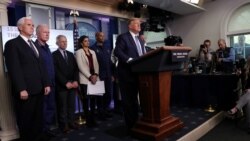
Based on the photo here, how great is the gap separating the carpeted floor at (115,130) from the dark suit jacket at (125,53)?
0.73 meters

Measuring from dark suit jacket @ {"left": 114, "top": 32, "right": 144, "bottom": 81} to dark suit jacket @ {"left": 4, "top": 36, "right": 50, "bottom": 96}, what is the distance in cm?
87

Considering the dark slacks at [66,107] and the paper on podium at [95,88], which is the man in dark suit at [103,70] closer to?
the paper on podium at [95,88]

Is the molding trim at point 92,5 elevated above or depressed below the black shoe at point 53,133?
above

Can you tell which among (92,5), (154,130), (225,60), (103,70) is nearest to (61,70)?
(103,70)

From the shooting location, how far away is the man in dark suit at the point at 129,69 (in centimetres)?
258

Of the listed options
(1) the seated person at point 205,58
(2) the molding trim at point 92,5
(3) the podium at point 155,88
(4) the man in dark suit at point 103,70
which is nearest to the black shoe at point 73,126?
(4) the man in dark suit at point 103,70

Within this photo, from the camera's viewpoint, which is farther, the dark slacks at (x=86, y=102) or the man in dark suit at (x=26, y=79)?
the dark slacks at (x=86, y=102)

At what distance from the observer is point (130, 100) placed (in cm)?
263

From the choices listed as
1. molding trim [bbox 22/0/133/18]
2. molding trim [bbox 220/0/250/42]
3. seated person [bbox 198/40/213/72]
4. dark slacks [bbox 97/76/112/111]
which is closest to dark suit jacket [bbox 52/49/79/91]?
dark slacks [bbox 97/76/112/111]

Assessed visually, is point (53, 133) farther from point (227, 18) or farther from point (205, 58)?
point (227, 18)

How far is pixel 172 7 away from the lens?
5543mm

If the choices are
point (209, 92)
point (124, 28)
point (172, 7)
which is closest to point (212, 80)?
point (209, 92)

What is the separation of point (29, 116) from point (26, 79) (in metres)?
0.37

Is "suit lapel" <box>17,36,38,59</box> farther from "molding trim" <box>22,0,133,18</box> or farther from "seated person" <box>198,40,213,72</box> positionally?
"seated person" <box>198,40,213,72</box>
